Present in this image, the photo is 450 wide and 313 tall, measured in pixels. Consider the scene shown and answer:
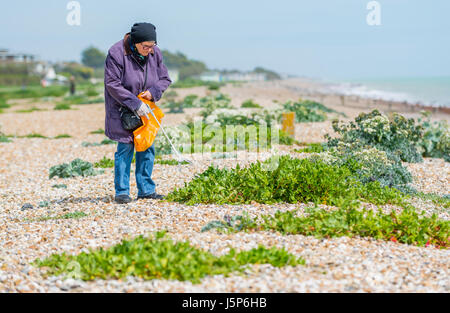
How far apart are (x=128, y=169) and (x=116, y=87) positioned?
1107 mm

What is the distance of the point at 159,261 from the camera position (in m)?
4.11

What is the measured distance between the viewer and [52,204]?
7.04 metres

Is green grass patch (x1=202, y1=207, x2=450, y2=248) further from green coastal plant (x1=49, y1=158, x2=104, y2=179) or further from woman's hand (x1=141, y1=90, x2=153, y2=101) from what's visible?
green coastal plant (x1=49, y1=158, x2=104, y2=179)

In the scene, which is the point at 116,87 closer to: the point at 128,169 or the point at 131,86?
the point at 131,86

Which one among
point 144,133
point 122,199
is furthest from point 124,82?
point 122,199

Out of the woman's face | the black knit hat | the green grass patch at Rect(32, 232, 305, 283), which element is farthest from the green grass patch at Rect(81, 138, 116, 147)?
the green grass patch at Rect(32, 232, 305, 283)

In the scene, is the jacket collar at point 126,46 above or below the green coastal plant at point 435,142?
above

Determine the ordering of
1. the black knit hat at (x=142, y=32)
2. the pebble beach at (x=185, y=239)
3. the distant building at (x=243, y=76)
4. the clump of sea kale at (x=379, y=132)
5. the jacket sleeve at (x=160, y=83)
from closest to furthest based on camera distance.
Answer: the pebble beach at (x=185, y=239), the black knit hat at (x=142, y=32), the jacket sleeve at (x=160, y=83), the clump of sea kale at (x=379, y=132), the distant building at (x=243, y=76)

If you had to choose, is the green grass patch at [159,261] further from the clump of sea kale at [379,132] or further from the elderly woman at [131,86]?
the clump of sea kale at [379,132]

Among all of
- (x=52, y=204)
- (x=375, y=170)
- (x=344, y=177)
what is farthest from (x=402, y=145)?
(x=52, y=204)

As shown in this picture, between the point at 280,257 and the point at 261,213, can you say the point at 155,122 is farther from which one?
the point at 280,257

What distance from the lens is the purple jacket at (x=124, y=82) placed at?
622cm

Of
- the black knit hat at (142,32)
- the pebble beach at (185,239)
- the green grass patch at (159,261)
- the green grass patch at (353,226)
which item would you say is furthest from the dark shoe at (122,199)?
Answer: the green grass patch at (159,261)
